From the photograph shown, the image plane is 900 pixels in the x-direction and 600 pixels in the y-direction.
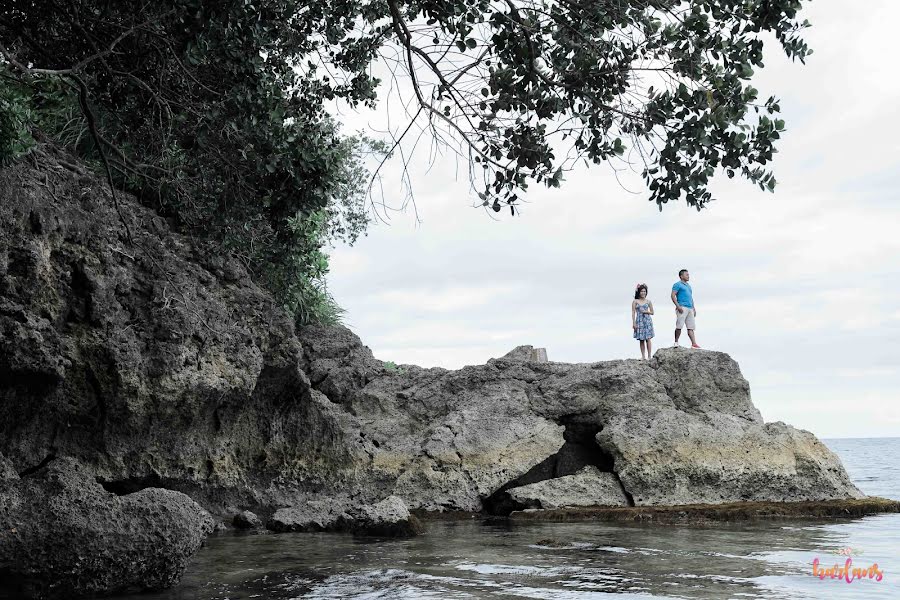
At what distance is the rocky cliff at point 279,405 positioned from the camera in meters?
11.0

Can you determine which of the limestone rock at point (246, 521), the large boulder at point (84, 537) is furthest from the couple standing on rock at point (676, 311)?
the large boulder at point (84, 537)

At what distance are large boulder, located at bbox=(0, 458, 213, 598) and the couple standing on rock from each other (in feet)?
39.4

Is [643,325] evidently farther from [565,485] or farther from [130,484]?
[130,484]

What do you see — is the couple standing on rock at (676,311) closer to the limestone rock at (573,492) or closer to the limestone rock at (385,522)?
the limestone rock at (573,492)

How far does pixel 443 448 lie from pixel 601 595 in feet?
26.3

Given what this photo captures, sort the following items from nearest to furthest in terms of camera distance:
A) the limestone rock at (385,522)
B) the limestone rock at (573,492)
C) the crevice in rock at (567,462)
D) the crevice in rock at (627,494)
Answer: the limestone rock at (385,522), the limestone rock at (573,492), the crevice in rock at (627,494), the crevice in rock at (567,462)

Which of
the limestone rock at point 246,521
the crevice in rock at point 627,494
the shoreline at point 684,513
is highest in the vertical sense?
the crevice in rock at point 627,494

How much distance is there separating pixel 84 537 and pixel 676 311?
13.6 m

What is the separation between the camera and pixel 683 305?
1861 cm

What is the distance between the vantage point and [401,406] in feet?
57.7

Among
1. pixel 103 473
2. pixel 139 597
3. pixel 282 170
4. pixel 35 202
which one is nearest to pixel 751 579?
pixel 139 597

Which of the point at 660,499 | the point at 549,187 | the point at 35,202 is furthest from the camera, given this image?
the point at 660,499

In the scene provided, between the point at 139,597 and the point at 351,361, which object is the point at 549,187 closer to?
the point at 139,597

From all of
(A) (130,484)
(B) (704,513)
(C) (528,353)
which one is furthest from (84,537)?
(C) (528,353)
